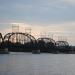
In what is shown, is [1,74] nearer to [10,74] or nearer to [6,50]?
[10,74]

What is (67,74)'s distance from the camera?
6944cm

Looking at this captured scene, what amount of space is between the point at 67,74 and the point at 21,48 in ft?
423

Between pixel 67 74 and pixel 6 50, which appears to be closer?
pixel 67 74

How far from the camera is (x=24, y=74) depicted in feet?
226

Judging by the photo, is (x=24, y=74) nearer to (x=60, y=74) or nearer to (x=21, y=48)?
(x=60, y=74)

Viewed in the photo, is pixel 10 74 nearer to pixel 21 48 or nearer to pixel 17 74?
pixel 17 74

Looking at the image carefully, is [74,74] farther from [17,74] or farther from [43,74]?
[17,74]

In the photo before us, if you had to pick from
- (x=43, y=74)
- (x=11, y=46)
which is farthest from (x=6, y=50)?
(x=43, y=74)

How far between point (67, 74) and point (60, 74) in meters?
1.45

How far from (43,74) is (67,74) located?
465 cm

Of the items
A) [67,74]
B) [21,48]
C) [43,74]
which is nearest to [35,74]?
[43,74]

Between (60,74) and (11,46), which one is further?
(11,46)

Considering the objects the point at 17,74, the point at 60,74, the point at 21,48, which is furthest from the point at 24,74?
the point at 21,48

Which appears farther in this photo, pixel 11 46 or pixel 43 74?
pixel 11 46
